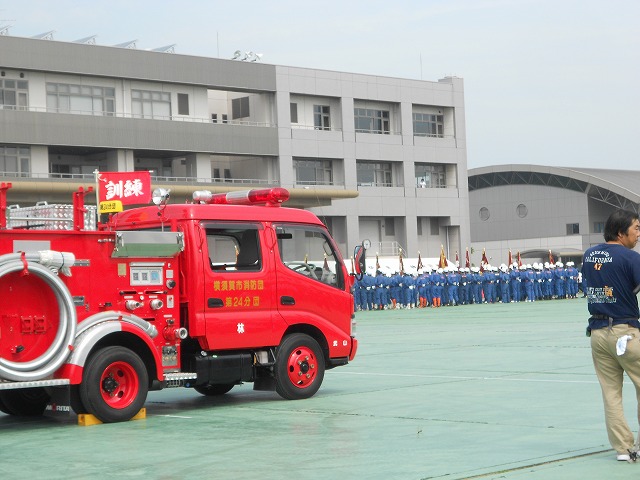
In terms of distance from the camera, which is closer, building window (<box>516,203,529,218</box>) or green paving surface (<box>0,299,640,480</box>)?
green paving surface (<box>0,299,640,480</box>)

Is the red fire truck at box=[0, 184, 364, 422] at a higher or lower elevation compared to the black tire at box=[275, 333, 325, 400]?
higher

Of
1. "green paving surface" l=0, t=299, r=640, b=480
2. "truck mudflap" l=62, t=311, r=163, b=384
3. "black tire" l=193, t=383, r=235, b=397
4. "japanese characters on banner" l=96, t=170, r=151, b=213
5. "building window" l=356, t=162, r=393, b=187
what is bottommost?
"green paving surface" l=0, t=299, r=640, b=480

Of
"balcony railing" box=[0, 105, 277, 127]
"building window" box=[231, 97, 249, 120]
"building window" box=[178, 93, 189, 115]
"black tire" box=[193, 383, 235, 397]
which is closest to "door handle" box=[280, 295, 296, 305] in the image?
"black tire" box=[193, 383, 235, 397]

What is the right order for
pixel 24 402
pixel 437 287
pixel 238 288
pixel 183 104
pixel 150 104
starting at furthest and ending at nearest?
pixel 183 104 → pixel 150 104 → pixel 437 287 → pixel 238 288 → pixel 24 402

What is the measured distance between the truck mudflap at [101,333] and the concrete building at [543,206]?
77.3m

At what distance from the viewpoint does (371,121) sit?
72.2 m

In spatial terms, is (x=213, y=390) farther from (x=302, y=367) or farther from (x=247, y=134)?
(x=247, y=134)

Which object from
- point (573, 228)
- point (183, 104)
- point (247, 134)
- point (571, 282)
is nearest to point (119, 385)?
point (571, 282)

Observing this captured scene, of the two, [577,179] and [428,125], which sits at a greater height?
[428,125]

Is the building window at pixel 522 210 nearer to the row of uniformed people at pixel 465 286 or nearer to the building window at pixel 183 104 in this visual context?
the building window at pixel 183 104

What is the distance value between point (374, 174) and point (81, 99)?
71.9ft

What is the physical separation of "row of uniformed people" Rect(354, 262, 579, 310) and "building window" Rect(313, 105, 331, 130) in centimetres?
2195

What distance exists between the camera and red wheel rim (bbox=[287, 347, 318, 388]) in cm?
1416

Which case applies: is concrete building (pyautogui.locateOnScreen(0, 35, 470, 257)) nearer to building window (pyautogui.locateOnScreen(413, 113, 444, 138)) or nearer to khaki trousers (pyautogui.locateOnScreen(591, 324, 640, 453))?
building window (pyautogui.locateOnScreen(413, 113, 444, 138))
